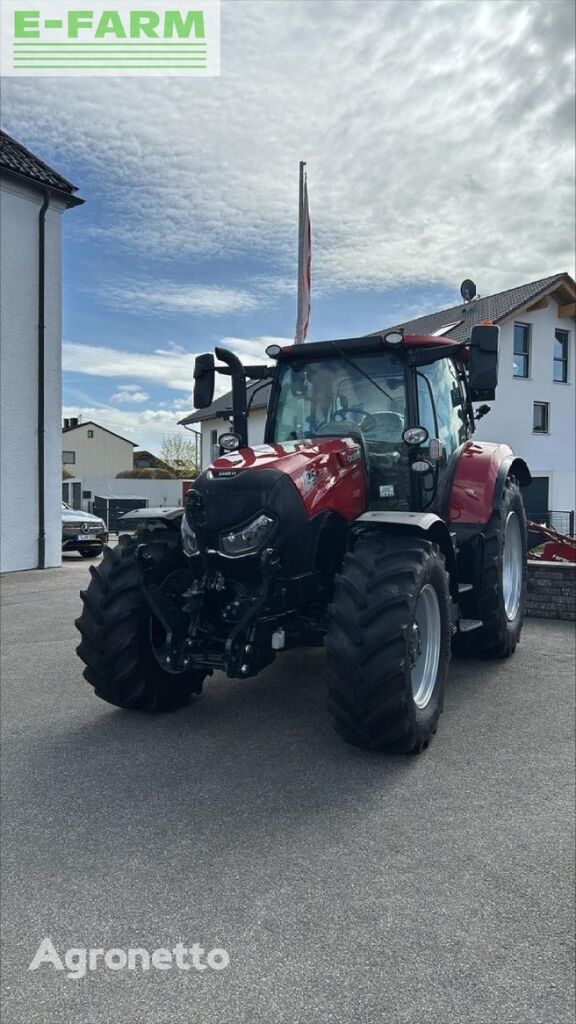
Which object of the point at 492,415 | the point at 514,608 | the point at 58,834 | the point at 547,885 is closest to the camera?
the point at 547,885

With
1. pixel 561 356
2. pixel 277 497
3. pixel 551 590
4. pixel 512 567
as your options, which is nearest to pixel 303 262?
pixel 551 590

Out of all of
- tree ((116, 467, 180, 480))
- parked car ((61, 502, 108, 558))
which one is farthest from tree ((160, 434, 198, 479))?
parked car ((61, 502, 108, 558))

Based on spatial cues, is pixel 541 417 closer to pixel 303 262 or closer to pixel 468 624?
pixel 303 262

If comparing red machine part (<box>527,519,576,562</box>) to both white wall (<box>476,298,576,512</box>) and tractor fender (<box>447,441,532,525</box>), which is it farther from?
white wall (<box>476,298,576,512</box>)

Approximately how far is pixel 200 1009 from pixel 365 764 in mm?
1764

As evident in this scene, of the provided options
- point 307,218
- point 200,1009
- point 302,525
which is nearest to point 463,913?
point 200,1009

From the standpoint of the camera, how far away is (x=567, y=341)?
78.0 feet

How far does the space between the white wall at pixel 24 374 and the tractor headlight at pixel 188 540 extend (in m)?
8.85

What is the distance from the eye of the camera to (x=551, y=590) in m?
7.43

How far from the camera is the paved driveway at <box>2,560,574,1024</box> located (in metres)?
2.10

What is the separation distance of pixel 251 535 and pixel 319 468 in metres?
0.58

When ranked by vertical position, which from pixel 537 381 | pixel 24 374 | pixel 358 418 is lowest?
pixel 358 418

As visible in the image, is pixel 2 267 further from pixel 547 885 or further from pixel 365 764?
pixel 547 885

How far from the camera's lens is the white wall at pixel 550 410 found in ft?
71.0
